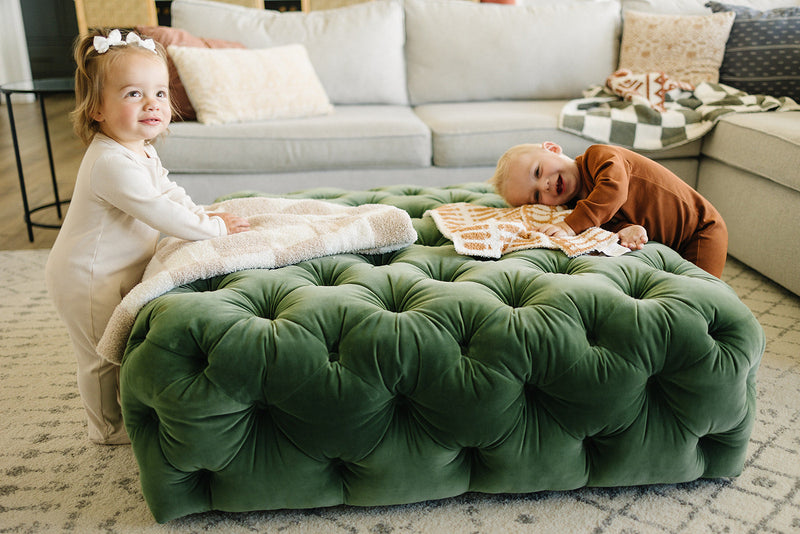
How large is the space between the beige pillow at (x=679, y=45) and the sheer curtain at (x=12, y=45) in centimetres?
531

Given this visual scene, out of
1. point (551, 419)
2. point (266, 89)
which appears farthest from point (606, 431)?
point (266, 89)

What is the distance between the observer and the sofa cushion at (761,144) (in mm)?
1979

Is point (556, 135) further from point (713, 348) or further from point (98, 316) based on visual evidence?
point (98, 316)

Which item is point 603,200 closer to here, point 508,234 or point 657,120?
point 508,234

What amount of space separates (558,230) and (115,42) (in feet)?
3.23

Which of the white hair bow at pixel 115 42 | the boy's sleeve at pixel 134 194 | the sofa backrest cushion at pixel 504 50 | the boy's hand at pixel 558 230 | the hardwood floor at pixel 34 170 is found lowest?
the hardwood floor at pixel 34 170

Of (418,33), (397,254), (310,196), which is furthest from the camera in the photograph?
(418,33)

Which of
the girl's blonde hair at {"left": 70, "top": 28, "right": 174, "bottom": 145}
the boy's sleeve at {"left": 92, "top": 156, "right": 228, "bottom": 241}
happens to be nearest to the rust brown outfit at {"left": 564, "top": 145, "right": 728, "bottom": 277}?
the boy's sleeve at {"left": 92, "top": 156, "right": 228, "bottom": 241}

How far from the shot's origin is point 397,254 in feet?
4.46

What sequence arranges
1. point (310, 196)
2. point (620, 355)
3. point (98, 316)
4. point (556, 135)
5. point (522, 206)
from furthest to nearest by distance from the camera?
point (556, 135), point (310, 196), point (522, 206), point (98, 316), point (620, 355)

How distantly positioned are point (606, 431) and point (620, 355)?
0.44 ft

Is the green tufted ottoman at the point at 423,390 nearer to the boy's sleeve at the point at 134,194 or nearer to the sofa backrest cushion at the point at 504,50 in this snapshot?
the boy's sleeve at the point at 134,194

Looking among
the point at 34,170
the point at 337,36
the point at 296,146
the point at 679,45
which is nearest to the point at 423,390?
the point at 296,146

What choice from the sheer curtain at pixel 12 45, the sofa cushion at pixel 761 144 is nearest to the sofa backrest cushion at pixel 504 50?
the sofa cushion at pixel 761 144
